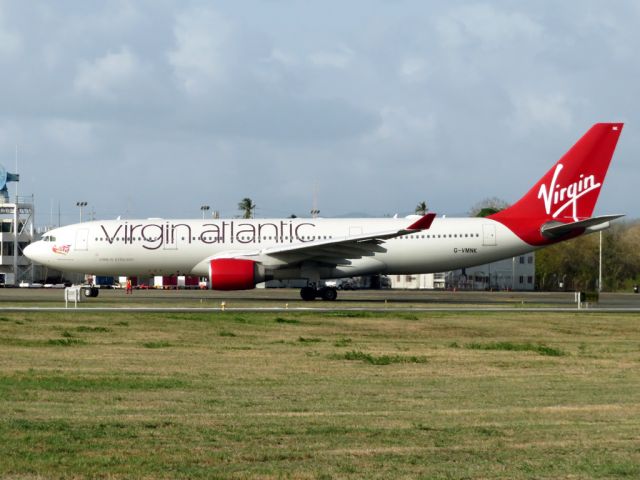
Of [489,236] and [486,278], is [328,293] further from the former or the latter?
[486,278]

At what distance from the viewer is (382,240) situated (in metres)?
47.4

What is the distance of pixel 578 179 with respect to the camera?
4828 centimetres

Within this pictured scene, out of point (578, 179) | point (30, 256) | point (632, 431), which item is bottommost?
point (632, 431)

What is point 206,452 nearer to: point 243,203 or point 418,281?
point 418,281

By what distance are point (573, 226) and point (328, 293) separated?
1216cm

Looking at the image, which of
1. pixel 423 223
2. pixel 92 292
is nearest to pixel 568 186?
pixel 423 223

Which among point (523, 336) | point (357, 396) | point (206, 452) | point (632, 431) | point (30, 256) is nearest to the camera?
point (206, 452)

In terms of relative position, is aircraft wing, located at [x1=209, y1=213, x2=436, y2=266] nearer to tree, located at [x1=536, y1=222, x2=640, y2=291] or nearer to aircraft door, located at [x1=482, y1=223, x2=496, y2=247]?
aircraft door, located at [x1=482, y1=223, x2=496, y2=247]

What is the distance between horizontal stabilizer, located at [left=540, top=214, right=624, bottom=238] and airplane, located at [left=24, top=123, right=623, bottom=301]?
0.05 m

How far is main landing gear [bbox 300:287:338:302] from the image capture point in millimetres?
48594

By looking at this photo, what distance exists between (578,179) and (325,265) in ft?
42.5

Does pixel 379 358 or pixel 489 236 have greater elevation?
pixel 489 236

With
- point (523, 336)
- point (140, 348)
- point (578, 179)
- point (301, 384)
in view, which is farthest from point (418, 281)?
Result: point (301, 384)

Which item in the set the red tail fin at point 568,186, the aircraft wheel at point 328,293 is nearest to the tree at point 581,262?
the red tail fin at point 568,186
